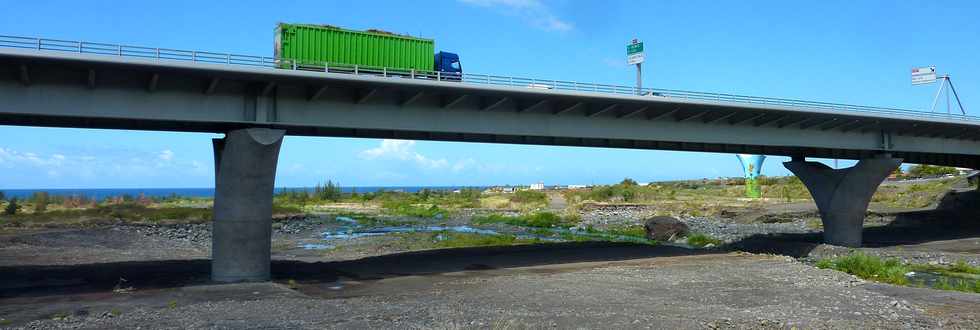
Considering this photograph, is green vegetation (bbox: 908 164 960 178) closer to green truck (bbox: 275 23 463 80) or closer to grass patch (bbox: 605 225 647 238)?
grass patch (bbox: 605 225 647 238)

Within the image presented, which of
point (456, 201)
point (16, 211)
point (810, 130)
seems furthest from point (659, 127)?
point (456, 201)

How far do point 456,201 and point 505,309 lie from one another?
9108 cm

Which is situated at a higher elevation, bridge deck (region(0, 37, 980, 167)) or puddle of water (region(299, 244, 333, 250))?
bridge deck (region(0, 37, 980, 167))

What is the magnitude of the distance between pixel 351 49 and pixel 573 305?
44.0 feet

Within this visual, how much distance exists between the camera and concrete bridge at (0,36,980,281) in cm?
2031

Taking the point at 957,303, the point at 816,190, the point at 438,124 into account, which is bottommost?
the point at 957,303

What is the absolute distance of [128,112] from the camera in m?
21.1

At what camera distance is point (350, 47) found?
1022 inches

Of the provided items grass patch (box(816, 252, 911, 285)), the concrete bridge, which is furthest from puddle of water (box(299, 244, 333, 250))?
grass patch (box(816, 252, 911, 285))

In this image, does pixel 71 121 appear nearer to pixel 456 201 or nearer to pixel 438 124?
pixel 438 124

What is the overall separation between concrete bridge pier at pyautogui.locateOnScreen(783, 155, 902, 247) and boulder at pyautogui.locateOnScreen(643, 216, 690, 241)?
8508mm

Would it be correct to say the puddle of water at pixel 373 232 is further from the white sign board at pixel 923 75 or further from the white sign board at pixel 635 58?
the white sign board at pixel 923 75

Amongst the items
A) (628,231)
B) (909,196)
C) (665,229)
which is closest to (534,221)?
(628,231)

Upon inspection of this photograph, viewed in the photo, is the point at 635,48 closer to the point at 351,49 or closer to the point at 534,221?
the point at 351,49
